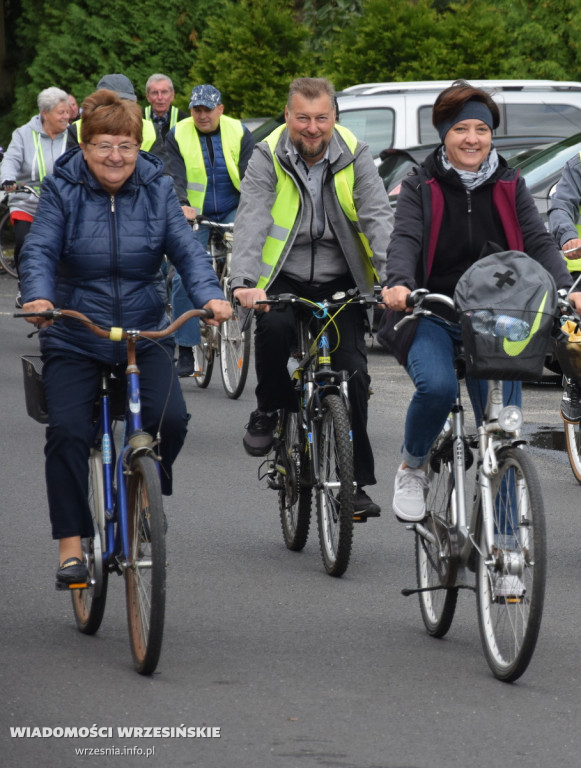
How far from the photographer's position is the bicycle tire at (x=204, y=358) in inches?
451

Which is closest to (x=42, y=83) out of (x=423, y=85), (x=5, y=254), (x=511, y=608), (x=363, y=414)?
(x=5, y=254)

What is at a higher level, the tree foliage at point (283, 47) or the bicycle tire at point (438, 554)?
the tree foliage at point (283, 47)

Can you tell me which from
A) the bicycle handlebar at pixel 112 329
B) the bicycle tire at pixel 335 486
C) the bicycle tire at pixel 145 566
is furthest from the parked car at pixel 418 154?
the bicycle tire at pixel 145 566

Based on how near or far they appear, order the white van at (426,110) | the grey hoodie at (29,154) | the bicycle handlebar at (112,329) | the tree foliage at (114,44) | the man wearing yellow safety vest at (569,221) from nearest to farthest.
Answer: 1. the bicycle handlebar at (112,329)
2. the man wearing yellow safety vest at (569,221)
3. the grey hoodie at (29,154)
4. the white van at (426,110)
5. the tree foliage at (114,44)

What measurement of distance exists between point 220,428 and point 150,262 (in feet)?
15.1

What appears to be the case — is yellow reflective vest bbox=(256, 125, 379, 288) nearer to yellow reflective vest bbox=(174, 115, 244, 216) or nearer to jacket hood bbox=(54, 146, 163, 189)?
jacket hood bbox=(54, 146, 163, 189)

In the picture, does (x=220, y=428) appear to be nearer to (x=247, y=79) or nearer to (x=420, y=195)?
(x=420, y=195)

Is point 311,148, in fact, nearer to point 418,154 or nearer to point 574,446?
point 574,446

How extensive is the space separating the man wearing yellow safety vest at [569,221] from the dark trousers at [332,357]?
1.47 m

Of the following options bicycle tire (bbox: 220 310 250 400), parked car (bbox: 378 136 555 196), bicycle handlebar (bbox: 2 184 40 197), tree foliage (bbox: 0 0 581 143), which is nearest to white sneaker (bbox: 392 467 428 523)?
bicycle tire (bbox: 220 310 250 400)

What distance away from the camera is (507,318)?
5137 mm

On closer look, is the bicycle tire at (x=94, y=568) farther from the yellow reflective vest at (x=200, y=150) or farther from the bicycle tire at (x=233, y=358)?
the yellow reflective vest at (x=200, y=150)

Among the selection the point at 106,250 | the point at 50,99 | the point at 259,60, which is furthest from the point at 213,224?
the point at 259,60

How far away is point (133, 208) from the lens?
5.63 metres
